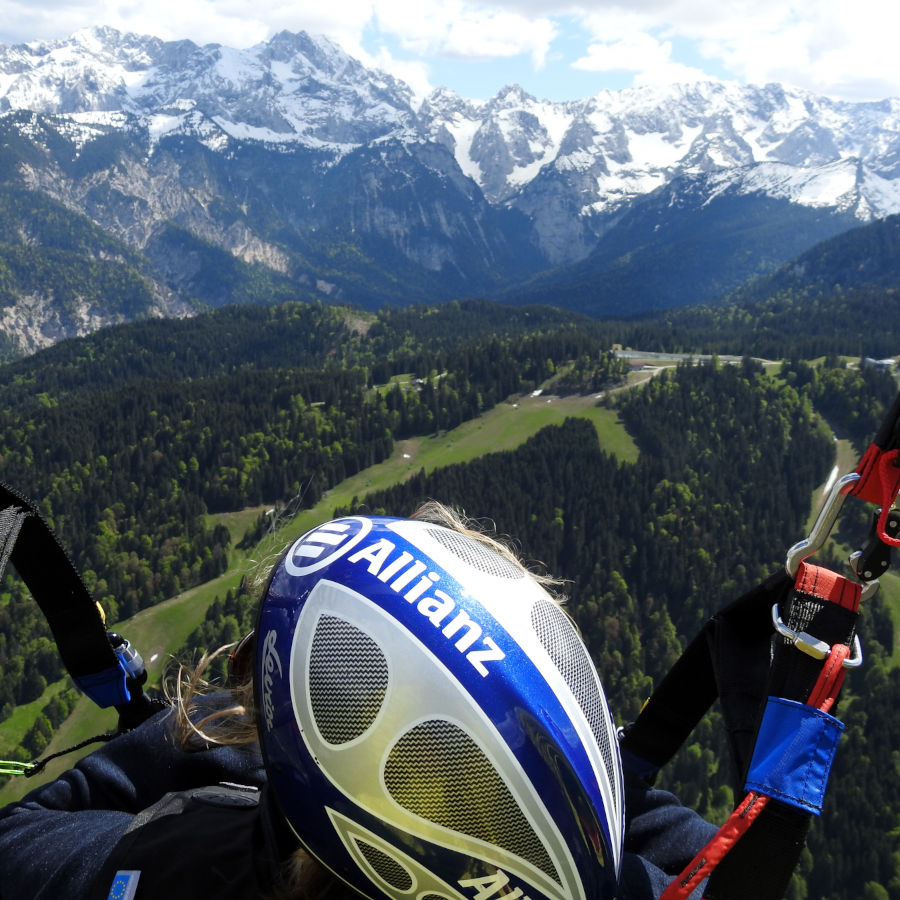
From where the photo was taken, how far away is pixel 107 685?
19.1 feet

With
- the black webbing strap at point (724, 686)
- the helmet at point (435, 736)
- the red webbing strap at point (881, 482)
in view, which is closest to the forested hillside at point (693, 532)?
the black webbing strap at point (724, 686)

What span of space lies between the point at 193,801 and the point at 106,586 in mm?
151325

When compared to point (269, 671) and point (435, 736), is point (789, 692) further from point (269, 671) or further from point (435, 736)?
point (269, 671)

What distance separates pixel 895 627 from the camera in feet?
406

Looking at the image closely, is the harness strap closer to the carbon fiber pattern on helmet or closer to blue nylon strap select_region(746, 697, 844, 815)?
the carbon fiber pattern on helmet

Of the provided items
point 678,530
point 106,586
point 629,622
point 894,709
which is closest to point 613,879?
point 894,709

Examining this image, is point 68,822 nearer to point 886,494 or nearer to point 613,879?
point 613,879

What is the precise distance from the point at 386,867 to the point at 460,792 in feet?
2.06

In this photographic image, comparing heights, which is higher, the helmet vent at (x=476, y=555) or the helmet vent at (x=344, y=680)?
the helmet vent at (x=476, y=555)

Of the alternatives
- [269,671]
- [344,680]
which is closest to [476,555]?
[344,680]

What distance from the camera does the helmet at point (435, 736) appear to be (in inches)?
143

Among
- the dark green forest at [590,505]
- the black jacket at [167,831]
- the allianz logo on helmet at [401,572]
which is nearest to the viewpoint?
the allianz logo on helmet at [401,572]

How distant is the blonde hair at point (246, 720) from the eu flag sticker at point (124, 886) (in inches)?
30.3

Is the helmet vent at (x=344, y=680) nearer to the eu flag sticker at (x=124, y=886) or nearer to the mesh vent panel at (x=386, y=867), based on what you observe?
the mesh vent panel at (x=386, y=867)
